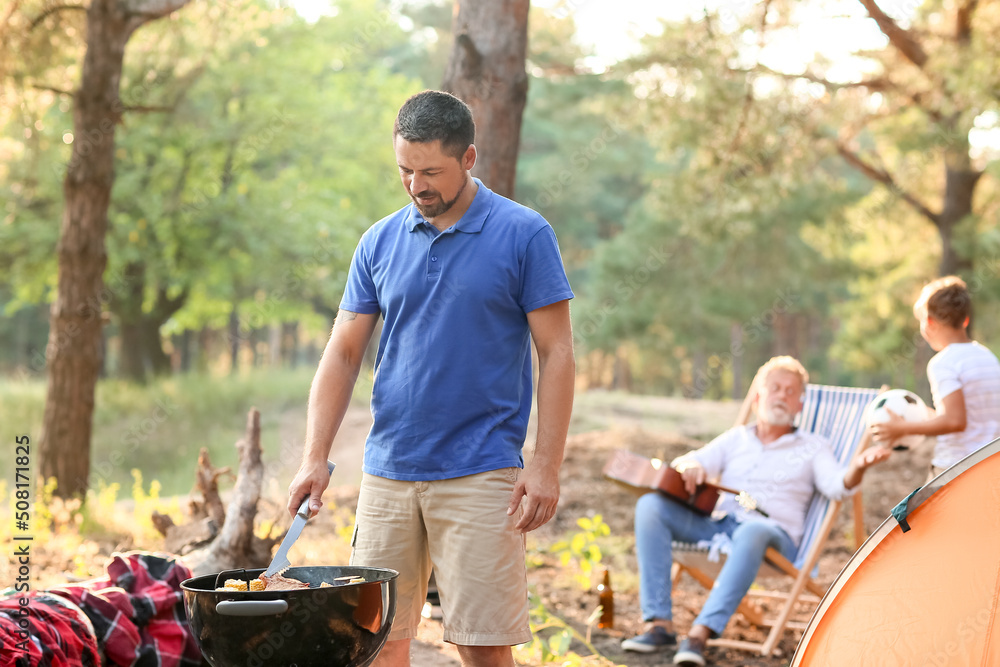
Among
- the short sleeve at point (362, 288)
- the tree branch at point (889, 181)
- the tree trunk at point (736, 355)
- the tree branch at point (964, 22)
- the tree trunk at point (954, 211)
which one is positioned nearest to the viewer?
the short sleeve at point (362, 288)

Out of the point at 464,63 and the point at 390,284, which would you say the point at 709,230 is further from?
the point at 390,284

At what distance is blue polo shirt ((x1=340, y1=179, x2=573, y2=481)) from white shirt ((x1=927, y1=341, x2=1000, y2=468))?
2287 mm

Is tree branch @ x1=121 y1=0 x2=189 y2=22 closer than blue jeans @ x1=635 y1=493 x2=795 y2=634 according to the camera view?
No

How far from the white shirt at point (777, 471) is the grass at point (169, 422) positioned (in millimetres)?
10265

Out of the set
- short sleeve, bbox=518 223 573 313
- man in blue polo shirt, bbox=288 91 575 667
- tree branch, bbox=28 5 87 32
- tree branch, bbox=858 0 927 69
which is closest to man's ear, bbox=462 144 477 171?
man in blue polo shirt, bbox=288 91 575 667

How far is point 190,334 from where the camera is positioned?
29031mm

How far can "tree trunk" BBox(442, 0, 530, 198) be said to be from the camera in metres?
4.83

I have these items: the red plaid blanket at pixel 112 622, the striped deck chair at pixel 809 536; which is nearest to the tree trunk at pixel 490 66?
the striped deck chair at pixel 809 536

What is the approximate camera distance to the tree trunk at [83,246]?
6.98 m

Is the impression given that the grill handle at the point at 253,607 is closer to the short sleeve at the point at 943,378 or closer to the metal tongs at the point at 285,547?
the metal tongs at the point at 285,547

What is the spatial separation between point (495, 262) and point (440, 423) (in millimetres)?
432

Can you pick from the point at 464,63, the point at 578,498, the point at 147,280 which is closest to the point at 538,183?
the point at 147,280

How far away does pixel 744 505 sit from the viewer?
14.8 ft

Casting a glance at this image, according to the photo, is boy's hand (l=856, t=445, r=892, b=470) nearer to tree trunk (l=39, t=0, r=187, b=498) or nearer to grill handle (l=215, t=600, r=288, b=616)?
grill handle (l=215, t=600, r=288, b=616)
